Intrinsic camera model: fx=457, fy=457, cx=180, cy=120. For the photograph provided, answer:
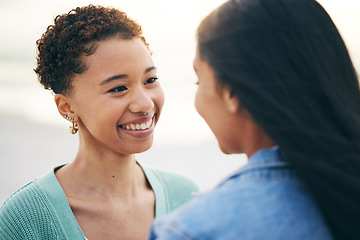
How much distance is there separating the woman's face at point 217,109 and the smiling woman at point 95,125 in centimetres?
96

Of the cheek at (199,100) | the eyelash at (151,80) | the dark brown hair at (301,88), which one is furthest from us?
the eyelash at (151,80)

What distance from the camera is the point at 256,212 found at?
1169mm

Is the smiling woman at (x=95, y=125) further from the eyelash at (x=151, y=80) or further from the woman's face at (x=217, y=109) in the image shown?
the woman's face at (x=217, y=109)

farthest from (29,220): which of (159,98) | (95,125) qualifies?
(159,98)

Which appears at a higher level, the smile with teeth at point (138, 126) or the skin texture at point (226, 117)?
the skin texture at point (226, 117)

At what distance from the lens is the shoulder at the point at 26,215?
7.14 ft

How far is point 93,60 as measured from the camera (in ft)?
7.53

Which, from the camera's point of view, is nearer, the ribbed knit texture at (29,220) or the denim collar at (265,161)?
the denim collar at (265,161)

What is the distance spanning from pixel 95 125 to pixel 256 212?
1334 millimetres

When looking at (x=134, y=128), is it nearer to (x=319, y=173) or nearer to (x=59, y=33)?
(x=59, y=33)

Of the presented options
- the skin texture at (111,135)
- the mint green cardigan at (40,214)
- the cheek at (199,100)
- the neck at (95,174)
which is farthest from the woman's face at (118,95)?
the cheek at (199,100)

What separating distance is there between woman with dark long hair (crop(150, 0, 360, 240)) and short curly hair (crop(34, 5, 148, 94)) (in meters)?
1.16

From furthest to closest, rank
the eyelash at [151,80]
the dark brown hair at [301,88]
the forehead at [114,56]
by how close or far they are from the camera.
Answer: the eyelash at [151,80]
the forehead at [114,56]
the dark brown hair at [301,88]

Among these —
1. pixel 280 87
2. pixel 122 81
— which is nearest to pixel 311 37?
pixel 280 87
